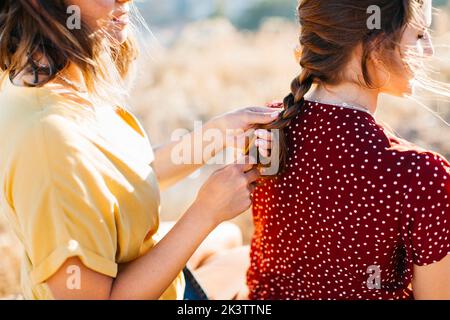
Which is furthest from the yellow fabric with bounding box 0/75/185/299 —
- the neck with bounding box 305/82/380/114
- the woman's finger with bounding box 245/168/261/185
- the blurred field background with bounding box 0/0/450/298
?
the blurred field background with bounding box 0/0/450/298

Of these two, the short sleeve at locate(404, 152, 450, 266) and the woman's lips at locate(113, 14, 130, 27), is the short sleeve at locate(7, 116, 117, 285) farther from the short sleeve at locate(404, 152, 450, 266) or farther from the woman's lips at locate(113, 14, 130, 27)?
the short sleeve at locate(404, 152, 450, 266)

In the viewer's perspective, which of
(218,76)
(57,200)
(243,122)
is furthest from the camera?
(218,76)

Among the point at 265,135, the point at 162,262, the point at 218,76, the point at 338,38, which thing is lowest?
the point at 218,76

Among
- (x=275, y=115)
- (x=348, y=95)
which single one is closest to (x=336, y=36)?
(x=348, y=95)

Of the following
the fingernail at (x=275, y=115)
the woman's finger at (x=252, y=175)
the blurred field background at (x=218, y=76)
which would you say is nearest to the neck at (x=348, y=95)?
the fingernail at (x=275, y=115)

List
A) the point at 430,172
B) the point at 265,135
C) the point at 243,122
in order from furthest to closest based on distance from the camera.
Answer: the point at 243,122, the point at 265,135, the point at 430,172

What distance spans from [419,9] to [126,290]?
103 cm

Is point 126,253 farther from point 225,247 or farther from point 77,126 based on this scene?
point 225,247

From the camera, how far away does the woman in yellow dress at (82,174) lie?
1414 mm

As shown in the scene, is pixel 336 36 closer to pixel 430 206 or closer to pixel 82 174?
pixel 430 206

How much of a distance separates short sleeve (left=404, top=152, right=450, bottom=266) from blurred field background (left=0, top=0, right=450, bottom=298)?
204 centimetres

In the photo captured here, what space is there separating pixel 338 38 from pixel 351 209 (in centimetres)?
45

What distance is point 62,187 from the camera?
1404mm

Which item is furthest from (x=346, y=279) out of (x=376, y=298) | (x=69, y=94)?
(x=69, y=94)
